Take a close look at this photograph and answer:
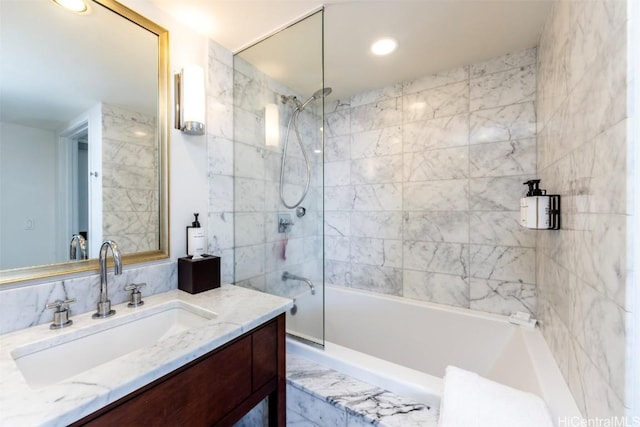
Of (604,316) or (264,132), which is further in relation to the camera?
(264,132)

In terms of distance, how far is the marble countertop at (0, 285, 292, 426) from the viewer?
0.54 metres

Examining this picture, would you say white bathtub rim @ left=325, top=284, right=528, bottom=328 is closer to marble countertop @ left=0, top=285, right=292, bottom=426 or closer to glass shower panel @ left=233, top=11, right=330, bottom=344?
glass shower panel @ left=233, top=11, right=330, bottom=344

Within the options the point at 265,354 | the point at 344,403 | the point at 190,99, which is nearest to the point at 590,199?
the point at 344,403

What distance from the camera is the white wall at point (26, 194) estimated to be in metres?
0.90

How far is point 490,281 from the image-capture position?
1.85 metres

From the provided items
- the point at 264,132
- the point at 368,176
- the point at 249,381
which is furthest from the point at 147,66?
the point at 368,176

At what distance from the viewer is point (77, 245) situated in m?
1.07

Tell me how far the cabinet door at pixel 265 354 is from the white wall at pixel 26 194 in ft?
2.83

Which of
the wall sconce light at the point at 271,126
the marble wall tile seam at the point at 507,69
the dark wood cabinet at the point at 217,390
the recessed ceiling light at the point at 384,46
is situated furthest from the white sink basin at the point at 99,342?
the marble wall tile seam at the point at 507,69

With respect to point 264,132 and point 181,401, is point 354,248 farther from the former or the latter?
point 181,401

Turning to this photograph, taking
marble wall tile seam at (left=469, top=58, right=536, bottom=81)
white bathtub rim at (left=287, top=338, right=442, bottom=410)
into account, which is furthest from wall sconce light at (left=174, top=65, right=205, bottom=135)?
A: marble wall tile seam at (left=469, top=58, right=536, bottom=81)

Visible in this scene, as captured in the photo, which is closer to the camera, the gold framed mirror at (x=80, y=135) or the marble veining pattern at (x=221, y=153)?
the gold framed mirror at (x=80, y=135)

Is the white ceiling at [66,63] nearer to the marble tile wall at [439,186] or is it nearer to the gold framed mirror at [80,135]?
the gold framed mirror at [80,135]

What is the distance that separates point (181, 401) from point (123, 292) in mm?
653
